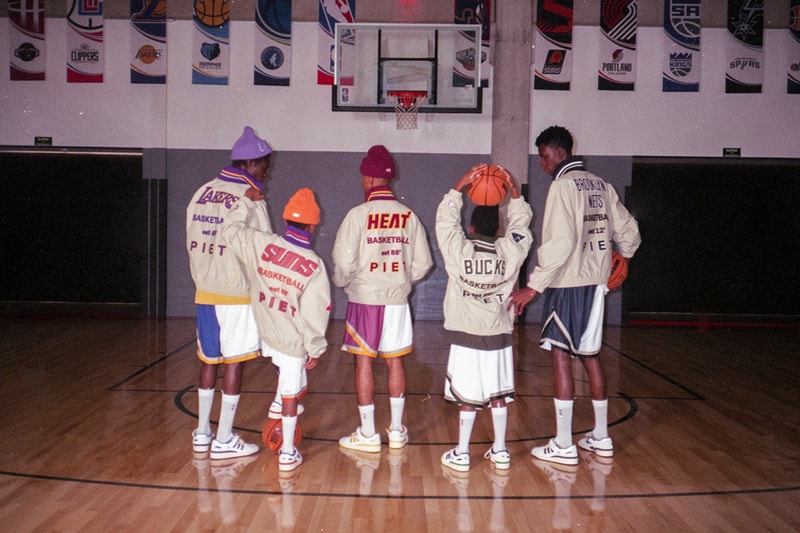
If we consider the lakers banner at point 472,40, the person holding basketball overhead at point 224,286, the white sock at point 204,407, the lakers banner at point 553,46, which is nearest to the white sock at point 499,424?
the person holding basketball overhead at point 224,286

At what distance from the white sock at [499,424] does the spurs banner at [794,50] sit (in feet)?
28.8

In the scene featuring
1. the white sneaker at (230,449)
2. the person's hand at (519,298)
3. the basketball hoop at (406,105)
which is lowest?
the white sneaker at (230,449)

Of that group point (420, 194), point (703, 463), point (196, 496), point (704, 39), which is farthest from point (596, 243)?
point (704, 39)

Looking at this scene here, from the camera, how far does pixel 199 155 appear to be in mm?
10820

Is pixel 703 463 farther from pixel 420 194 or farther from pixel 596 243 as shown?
pixel 420 194

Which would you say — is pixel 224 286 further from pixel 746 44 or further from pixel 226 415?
pixel 746 44

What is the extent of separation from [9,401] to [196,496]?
2674 mm

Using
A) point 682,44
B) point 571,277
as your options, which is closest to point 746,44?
point 682,44

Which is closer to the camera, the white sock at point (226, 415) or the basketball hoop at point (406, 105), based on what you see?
the white sock at point (226, 415)

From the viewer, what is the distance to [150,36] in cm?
1068

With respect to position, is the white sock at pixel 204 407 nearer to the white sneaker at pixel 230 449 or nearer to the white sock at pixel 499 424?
the white sneaker at pixel 230 449

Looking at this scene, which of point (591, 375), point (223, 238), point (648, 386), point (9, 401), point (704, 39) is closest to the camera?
point (223, 238)

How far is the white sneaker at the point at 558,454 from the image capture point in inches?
169

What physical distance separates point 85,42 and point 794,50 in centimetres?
997
